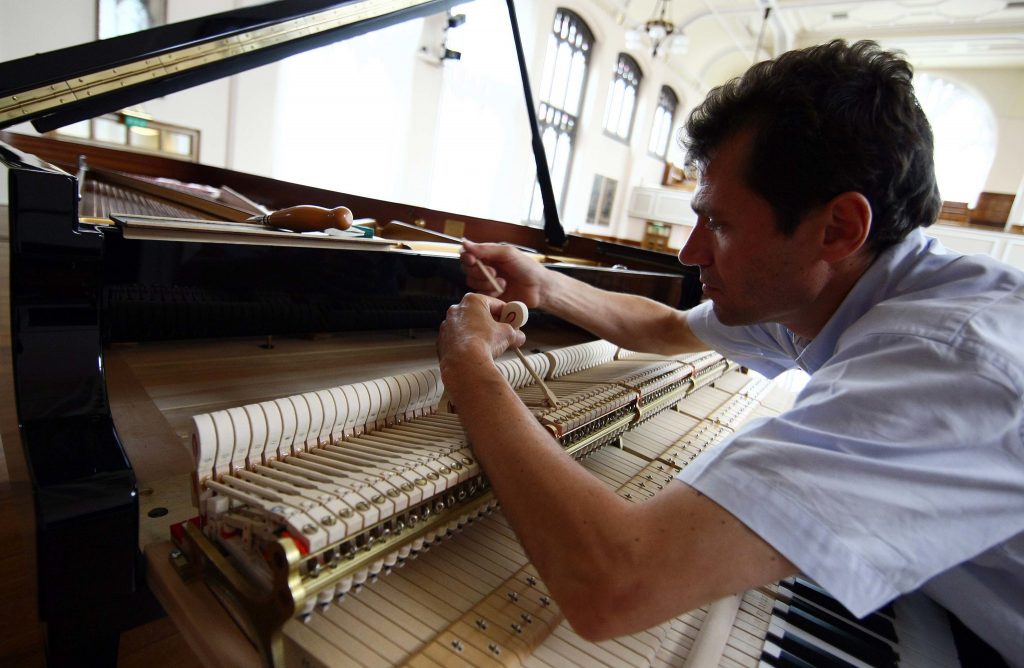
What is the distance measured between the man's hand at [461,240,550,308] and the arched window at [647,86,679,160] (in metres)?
18.5

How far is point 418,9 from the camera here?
82.4 inches

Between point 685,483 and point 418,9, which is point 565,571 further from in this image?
point 418,9

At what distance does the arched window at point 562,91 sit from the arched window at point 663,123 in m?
4.62

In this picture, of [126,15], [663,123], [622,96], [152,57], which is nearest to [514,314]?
[152,57]

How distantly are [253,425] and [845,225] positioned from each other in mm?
1297

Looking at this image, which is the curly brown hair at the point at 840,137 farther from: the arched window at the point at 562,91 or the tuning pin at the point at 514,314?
the arched window at the point at 562,91

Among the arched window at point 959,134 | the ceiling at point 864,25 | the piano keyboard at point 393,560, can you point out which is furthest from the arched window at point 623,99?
the piano keyboard at point 393,560

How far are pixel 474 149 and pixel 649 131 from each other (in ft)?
27.9

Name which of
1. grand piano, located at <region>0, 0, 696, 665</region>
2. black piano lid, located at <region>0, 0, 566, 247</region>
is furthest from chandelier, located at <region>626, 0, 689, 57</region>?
black piano lid, located at <region>0, 0, 566, 247</region>

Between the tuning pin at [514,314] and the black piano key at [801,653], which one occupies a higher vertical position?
the tuning pin at [514,314]

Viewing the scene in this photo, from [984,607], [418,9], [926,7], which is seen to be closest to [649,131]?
[926,7]

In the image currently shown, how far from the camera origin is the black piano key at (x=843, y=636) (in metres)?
1.13

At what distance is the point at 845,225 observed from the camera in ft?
3.90

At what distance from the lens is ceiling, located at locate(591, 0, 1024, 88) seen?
13688 millimetres
